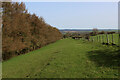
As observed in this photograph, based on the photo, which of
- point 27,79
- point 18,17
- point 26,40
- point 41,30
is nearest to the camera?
point 27,79

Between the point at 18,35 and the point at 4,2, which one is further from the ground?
the point at 4,2

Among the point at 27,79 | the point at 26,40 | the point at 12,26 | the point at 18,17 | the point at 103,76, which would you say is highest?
the point at 18,17

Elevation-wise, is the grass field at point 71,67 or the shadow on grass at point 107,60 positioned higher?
the shadow on grass at point 107,60

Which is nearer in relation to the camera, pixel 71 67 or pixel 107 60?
pixel 71 67

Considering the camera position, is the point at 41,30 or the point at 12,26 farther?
the point at 41,30

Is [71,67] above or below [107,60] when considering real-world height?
below

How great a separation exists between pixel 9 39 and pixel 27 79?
9269 mm

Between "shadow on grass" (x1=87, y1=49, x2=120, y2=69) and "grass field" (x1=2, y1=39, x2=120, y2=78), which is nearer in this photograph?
"grass field" (x1=2, y1=39, x2=120, y2=78)

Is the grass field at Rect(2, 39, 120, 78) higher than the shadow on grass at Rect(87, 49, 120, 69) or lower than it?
lower

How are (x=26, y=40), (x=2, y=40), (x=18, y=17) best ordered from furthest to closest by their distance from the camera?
(x=26, y=40), (x=18, y=17), (x=2, y=40)

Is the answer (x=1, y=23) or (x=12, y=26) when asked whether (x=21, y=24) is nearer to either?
(x=12, y=26)

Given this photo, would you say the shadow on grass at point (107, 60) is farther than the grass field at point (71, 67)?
Yes

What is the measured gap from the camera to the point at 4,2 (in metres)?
15.3

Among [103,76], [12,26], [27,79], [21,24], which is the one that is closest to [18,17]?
[21,24]
